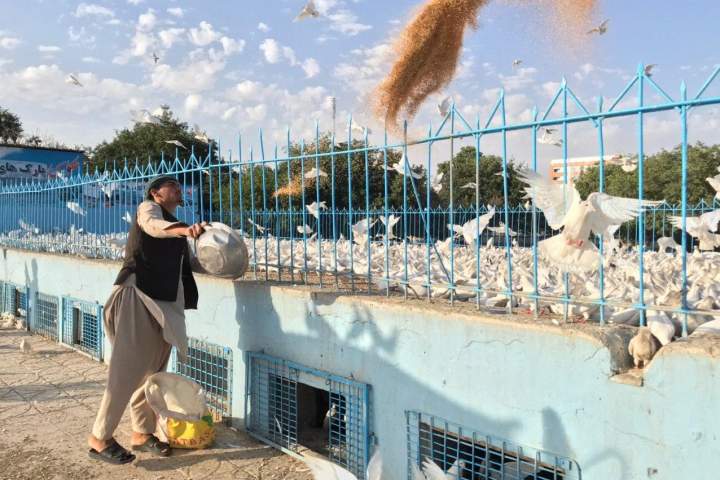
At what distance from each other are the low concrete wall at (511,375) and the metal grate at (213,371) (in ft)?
0.81

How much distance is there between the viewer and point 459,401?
292 cm

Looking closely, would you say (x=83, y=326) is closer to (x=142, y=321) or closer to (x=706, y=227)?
(x=142, y=321)

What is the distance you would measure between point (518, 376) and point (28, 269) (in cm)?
773

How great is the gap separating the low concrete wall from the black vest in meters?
0.60

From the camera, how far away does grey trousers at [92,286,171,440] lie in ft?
12.3

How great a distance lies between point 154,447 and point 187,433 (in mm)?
223

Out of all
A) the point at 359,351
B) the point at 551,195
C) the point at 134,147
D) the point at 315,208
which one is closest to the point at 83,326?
the point at 315,208

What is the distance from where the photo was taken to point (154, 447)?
388 centimetres

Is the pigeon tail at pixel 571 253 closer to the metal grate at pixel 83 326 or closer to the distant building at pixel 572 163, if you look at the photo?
the distant building at pixel 572 163

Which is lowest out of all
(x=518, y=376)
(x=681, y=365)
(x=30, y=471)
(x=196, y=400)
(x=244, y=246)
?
(x=30, y=471)

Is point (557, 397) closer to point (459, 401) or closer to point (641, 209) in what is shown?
point (459, 401)

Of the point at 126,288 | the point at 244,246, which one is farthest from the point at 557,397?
the point at 126,288

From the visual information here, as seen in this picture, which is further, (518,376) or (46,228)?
(46,228)

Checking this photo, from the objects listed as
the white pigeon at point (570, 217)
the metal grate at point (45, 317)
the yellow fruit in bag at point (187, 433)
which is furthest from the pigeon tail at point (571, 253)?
the metal grate at point (45, 317)
